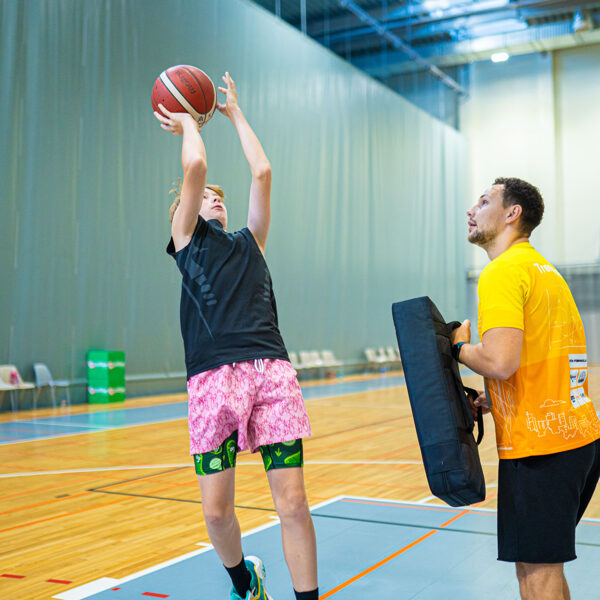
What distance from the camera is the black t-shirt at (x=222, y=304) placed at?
7.72ft

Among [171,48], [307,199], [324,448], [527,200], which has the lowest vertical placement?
[324,448]

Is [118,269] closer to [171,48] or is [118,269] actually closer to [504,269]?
[171,48]

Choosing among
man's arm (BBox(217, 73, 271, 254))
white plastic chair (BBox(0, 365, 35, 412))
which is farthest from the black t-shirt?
white plastic chair (BBox(0, 365, 35, 412))

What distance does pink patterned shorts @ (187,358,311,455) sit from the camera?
7.53 feet

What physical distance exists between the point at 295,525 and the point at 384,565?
108cm

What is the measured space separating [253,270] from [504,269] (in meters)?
0.87

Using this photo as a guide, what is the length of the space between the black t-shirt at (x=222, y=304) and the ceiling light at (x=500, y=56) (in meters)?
20.8

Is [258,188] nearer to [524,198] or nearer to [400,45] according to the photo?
[524,198]

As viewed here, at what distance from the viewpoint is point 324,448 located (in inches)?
258

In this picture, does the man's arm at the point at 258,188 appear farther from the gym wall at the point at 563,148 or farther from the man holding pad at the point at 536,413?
the gym wall at the point at 563,148

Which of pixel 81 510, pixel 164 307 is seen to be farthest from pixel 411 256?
pixel 81 510

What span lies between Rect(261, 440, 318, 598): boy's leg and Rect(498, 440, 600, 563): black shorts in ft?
1.98

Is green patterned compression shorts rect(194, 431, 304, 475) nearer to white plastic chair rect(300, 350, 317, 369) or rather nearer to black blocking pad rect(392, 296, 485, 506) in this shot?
black blocking pad rect(392, 296, 485, 506)

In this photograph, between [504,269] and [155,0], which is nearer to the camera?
[504,269]
